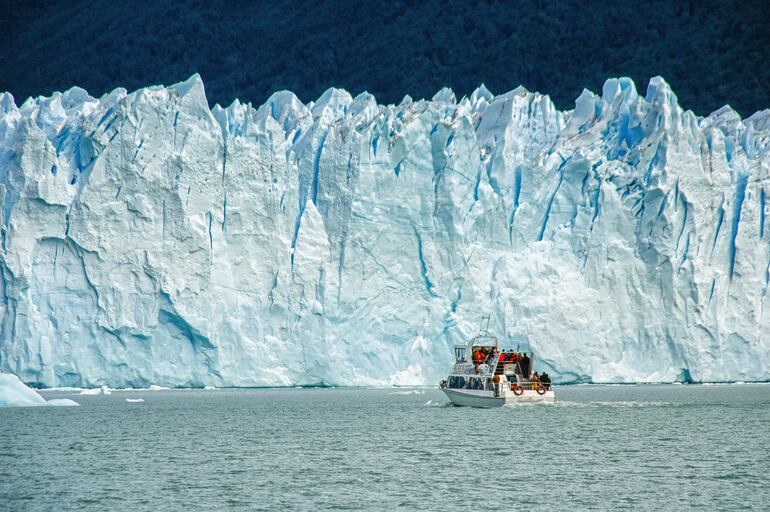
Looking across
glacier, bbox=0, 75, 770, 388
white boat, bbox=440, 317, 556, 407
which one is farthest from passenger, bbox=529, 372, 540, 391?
glacier, bbox=0, 75, 770, 388

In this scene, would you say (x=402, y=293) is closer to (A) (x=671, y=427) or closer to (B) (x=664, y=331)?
(B) (x=664, y=331)

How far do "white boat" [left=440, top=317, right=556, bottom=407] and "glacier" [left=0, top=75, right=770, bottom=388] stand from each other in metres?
3.38

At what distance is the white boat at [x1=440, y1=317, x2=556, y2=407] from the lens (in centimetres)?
3778

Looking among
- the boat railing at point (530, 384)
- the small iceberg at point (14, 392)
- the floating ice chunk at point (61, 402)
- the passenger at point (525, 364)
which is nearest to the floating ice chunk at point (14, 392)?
the small iceberg at point (14, 392)

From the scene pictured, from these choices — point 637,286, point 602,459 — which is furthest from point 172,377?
point 602,459

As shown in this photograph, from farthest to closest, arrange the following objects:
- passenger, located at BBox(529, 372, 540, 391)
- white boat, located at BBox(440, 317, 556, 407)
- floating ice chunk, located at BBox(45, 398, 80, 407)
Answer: passenger, located at BBox(529, 372, 540, 391)
white boat, located at BBox(440, 317, 556, 407)
floating ice chunk, located at BBox(45, 398, 80, 407)

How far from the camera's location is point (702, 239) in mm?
43594

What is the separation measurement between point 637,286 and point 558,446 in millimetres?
18473

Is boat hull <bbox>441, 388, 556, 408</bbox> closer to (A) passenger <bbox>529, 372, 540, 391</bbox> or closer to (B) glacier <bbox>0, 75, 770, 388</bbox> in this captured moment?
(A) passenger <bbox>529, 372, 540, 391</bbox>

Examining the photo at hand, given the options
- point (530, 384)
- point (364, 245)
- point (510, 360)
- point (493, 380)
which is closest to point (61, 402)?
point (364, 245)

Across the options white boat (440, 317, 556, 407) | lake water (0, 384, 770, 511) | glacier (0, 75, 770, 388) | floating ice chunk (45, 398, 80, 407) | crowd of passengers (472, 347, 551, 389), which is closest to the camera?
lake water (0, 384, 770, 511)

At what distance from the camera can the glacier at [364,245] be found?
3969cm

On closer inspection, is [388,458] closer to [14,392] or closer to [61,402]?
[14,392]

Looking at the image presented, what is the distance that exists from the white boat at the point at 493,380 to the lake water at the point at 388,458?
593 millimetres
